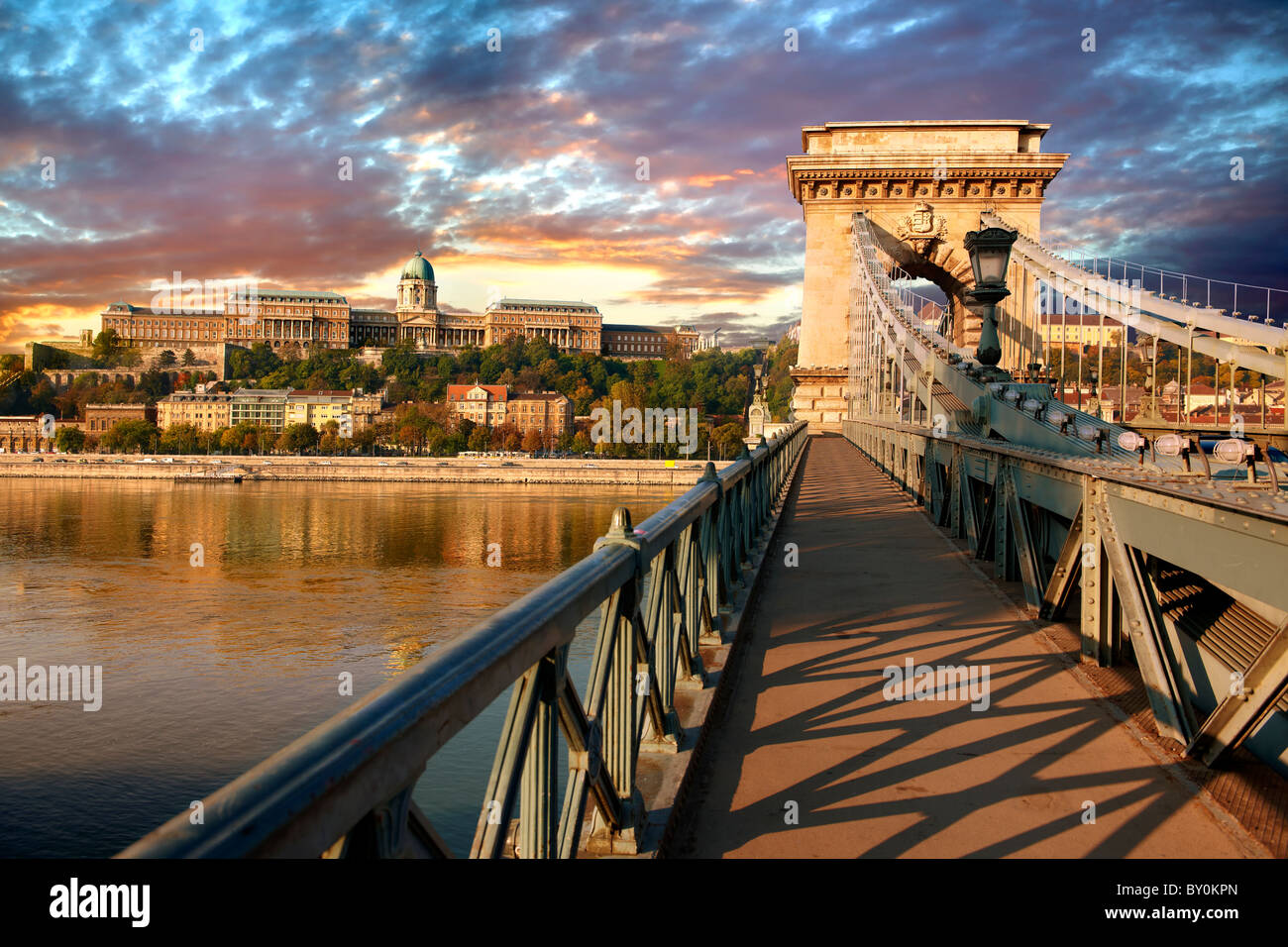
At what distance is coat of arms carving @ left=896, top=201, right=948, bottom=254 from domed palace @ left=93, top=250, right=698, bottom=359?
128360mm

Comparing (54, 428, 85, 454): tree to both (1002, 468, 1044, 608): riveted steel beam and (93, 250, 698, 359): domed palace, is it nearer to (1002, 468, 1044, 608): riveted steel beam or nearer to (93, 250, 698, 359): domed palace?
(93, 250, 698, 359): domed palace

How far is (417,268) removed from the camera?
164 meters

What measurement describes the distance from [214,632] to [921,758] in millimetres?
24082

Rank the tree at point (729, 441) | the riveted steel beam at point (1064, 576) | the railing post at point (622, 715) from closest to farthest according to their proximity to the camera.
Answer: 1. the railing post at point (622, 715)
2. the riveted steel beam at point (1064, 576)
3. the tree at point (729, 441)

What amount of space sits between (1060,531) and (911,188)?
95.7 ft

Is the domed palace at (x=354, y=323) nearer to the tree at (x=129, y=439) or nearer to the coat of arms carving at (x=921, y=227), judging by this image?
the tree at (x=129, y=439)

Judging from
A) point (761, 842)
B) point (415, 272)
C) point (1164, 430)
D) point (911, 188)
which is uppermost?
point (415, 272)

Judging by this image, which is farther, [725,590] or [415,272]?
[415,272]

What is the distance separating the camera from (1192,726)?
11.7ft

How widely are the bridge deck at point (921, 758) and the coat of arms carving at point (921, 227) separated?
28.9 m

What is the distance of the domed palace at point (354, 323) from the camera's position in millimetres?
161875

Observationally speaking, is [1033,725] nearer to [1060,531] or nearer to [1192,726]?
[1192,726]

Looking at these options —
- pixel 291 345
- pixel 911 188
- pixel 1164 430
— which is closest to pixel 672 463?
→ pixel 911 188

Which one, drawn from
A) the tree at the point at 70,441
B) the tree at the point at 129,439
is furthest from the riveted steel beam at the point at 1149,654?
the tree at the point at 70,441
